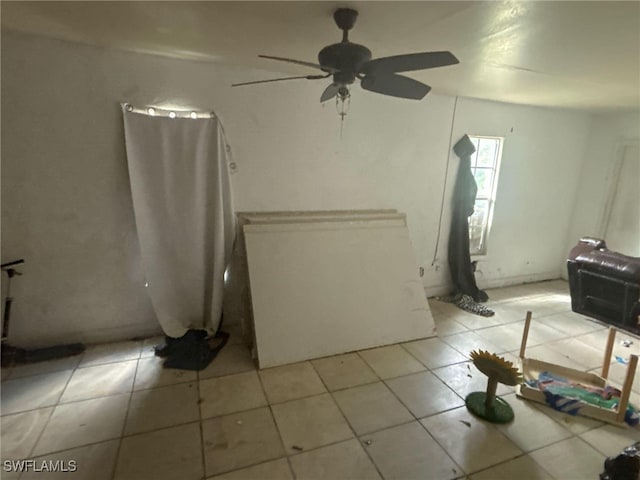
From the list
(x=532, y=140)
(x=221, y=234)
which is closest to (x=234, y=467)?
(x=221, y=234)

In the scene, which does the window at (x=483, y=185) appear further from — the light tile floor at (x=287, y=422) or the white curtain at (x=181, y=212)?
the white curtain at (x=181, y=212)

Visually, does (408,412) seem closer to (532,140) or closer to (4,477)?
(4,477)

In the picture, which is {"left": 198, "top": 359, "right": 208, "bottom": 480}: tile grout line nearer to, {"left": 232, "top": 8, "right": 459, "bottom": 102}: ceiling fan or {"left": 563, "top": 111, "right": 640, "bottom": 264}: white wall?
{"left": 232, "top": 8, "right": 459, "bottom": 102}: ceiling fan

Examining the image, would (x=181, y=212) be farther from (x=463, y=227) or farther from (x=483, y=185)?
(x=483, y=185)

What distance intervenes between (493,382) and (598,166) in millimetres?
4081

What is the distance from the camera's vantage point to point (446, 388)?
2391 mm

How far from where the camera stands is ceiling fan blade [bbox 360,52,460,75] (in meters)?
1.54

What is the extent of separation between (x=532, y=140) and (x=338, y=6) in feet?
12.2

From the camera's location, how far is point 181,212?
2.77 meters

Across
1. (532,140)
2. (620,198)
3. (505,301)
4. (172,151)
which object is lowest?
(505,301)

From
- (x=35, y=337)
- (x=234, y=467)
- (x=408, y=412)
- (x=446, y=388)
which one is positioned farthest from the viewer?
(x=35, y=337)

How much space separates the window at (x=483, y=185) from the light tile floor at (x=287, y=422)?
1.79m

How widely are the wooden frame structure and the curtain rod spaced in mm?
3150

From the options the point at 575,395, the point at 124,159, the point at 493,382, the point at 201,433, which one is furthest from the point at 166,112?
the point at 575,395
